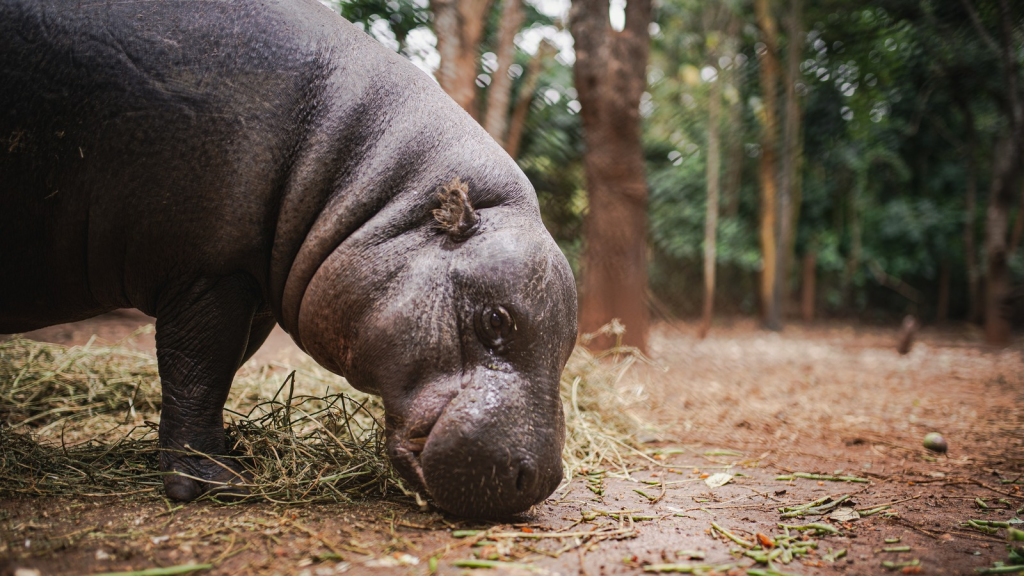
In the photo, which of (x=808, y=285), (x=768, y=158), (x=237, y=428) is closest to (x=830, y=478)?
(x=237, y=428)

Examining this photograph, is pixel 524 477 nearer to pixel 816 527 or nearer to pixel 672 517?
pixel 672 517

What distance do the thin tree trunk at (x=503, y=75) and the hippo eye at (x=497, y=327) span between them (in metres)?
4.17

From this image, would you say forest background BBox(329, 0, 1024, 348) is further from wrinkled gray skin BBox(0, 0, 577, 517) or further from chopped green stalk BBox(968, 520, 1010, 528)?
chopped green stalk BBox(968, 520, 1010, 528)

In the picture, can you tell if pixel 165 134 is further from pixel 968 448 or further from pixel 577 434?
pixel 968 448

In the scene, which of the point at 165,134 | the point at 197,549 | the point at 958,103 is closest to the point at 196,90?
the point at 165,134

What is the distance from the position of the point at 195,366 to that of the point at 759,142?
14.5 metres

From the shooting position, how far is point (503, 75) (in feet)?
21.4

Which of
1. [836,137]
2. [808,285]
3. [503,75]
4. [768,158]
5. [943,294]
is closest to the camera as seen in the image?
[503,75]

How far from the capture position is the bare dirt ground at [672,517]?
2.06m

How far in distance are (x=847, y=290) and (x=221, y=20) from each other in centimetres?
1887

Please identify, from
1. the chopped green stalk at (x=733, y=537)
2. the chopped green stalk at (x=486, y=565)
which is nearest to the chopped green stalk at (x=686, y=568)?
the chopped green stalk at (x=733, y=537)

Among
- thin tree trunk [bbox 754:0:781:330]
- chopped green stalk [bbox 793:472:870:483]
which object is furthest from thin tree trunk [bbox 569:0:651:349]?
thin tree trunk [bbox 754:0:781:330]

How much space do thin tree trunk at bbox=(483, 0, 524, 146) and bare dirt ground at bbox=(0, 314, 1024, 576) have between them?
2.95 m

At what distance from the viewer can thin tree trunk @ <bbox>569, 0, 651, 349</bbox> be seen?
6.59 meters
